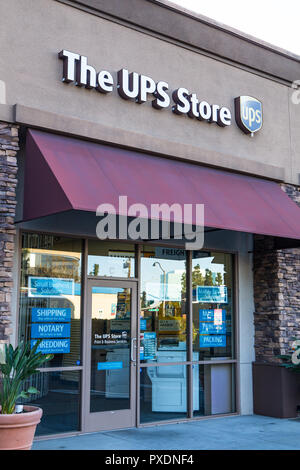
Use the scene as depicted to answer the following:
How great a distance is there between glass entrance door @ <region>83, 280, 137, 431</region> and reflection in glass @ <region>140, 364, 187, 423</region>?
1.07 feet

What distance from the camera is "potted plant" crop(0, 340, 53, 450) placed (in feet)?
21.7

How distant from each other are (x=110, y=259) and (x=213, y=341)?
9.42 feet

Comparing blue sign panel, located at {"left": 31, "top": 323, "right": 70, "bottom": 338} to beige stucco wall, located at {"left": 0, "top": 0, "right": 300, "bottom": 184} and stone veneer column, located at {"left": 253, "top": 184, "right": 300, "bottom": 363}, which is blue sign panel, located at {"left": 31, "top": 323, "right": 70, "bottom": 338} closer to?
beige stucco wall, located at {"left": 0, "top": 0, "right": 300, "bottom": 184}

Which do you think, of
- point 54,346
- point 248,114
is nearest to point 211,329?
point 54,346

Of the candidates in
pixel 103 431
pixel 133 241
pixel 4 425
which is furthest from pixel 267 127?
pixel 4 425

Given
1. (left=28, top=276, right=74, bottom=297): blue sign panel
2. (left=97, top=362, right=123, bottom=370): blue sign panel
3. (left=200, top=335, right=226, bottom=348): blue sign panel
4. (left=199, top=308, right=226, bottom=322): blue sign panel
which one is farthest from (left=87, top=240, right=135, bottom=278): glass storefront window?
(left=200, top=335, right=226, bottom=348): blue sign panel

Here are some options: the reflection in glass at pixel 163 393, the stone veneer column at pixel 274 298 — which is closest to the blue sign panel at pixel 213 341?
the reflection in glass at pixel 163 393

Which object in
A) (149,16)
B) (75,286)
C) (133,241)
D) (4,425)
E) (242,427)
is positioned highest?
(149,16)

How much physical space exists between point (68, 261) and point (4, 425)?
342cm

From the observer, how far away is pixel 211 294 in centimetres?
1142

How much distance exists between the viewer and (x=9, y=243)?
8070 millimetres

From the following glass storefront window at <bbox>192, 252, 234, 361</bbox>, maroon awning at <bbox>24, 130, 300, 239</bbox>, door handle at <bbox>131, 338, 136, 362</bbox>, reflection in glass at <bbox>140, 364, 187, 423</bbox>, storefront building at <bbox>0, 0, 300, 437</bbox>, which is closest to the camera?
maroon awning at <bbox>24, 130, 300, 239</bbox>

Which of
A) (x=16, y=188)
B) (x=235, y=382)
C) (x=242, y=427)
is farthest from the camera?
(x=235, y=382)
